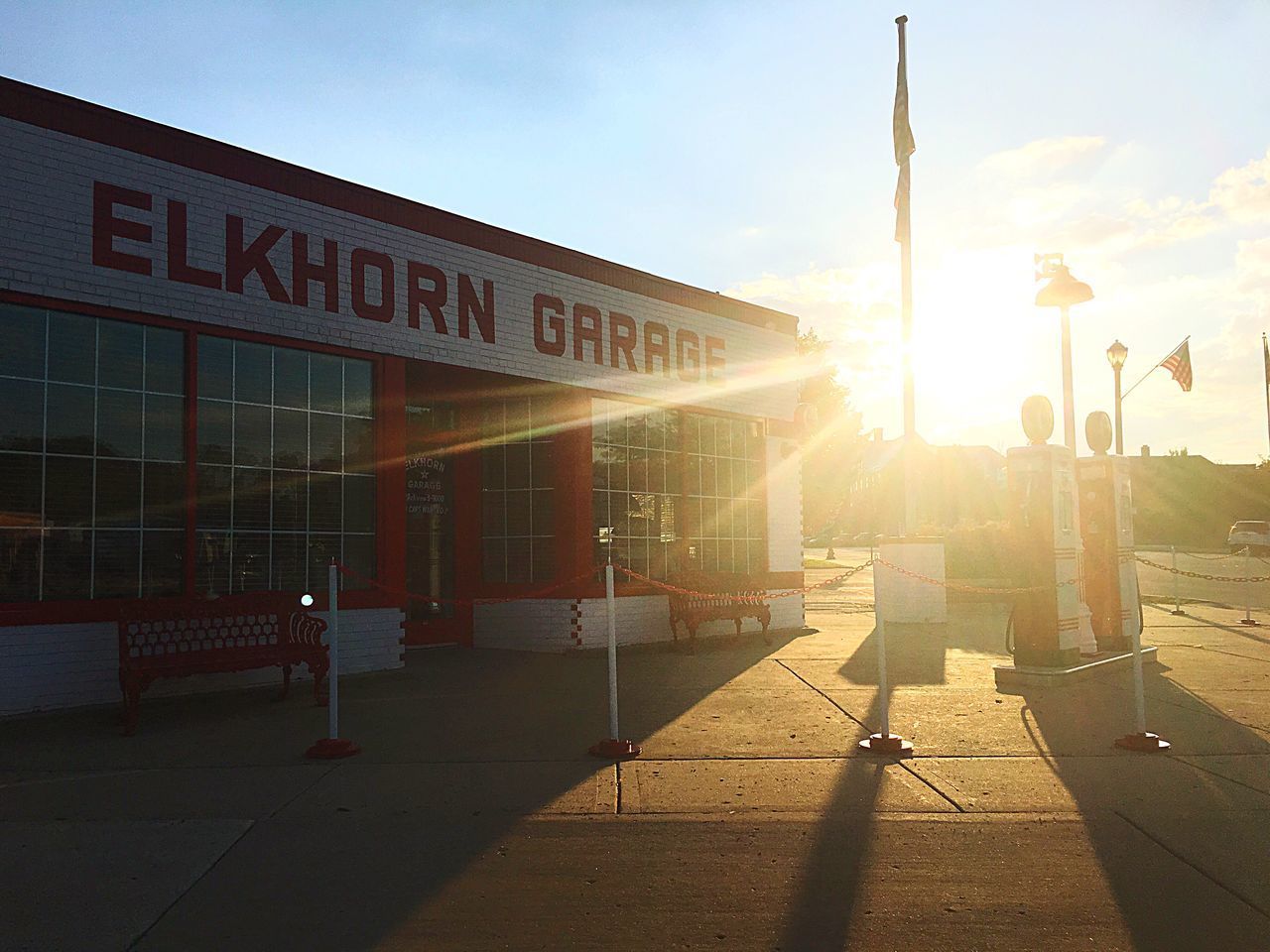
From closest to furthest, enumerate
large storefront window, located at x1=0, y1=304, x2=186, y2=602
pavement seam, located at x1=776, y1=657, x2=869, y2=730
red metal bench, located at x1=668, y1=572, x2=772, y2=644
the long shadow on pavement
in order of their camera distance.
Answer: the long shadow on pavement, pavement seam, located at x1=776, y1=657, x2=869, y2=730, large storefront window, located at x1=0, y1=304, x2=186, y2=602, red metal bench, located at x1=668, y1=572, x2=772, y2=644

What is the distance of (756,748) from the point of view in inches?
311

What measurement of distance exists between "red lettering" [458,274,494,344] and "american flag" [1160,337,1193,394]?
22190mm

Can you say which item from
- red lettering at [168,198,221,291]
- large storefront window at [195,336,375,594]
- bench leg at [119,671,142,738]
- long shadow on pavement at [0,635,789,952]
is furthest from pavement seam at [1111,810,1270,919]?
red lettering at [168,198,221,291]

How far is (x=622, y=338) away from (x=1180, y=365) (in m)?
→ 20.2

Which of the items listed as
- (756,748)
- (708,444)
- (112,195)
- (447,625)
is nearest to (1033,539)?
(756,748)

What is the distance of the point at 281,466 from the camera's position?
37.2ft

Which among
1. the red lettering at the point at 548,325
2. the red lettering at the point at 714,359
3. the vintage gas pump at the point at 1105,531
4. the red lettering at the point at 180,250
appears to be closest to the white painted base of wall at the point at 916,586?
the red lettering at the point at 714,359

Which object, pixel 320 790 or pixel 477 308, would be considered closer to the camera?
pixel 320 790

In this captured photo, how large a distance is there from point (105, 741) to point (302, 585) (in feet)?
11.0

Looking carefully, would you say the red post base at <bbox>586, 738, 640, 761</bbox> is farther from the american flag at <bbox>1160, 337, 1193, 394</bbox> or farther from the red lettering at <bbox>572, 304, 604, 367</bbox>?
the american flag at <bbox>1160, 337, 1193, 394</bbox>

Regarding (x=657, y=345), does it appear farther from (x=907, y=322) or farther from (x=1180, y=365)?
(x=1180, y=365)

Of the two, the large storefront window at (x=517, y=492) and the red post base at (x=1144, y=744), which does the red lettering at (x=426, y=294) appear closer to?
the large storefront window at (x=517, y=492)

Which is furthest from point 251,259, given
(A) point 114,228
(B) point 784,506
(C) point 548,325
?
(B) point 784,506

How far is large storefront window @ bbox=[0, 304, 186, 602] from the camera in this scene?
9375 mm
